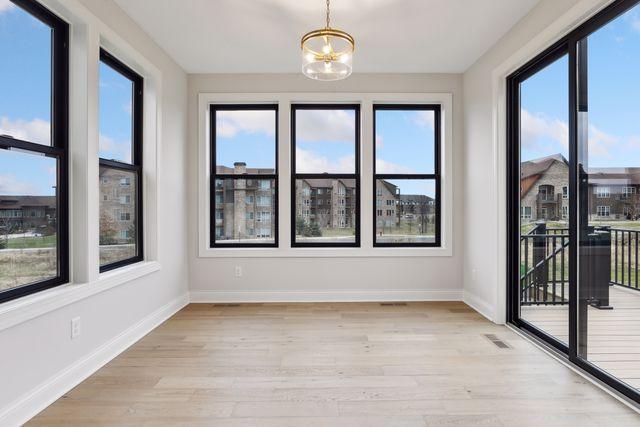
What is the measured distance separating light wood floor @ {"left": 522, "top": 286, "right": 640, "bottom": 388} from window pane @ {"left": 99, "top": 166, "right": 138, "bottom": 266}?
11.9 feet

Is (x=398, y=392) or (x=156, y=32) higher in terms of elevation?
(x=156, y=32)

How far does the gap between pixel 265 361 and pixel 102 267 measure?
1.48 meters

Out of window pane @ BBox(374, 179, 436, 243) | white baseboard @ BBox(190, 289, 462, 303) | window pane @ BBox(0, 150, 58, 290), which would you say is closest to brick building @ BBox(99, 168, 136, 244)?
window pane @ BBox(0, 150, 58, 290)

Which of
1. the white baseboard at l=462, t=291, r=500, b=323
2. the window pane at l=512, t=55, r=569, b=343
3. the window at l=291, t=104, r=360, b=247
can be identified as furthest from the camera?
the window at l=291, t=104, r=360, b=247

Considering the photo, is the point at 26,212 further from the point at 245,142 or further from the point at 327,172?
the point at 327,172

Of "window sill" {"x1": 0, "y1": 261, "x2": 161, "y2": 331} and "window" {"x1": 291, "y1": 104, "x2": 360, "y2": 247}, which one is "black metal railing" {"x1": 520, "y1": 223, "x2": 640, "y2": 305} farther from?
"window sill" {"x1": 0, "y1": 261, "x2": 161, "y2": 331}

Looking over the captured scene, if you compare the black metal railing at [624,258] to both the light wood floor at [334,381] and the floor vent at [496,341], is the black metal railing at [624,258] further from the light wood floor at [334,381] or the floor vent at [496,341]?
the floor vent at [496,341]

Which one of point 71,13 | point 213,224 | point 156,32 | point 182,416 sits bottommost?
point 182,416

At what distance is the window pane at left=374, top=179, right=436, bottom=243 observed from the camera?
178 inches

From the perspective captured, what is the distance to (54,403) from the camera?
85.3 inches

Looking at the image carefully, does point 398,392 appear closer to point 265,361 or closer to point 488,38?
point 265,361

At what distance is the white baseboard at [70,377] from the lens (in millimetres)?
1962

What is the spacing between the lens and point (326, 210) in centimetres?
455

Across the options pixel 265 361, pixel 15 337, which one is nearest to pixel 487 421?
pixel 265 361
